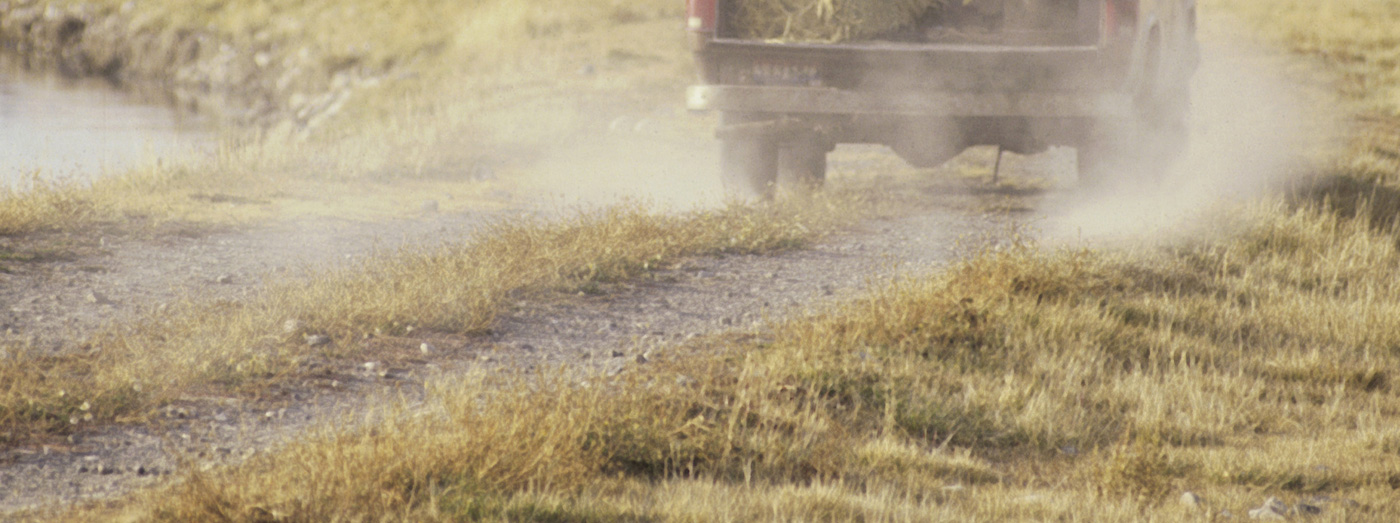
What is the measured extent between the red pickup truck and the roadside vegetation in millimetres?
1528

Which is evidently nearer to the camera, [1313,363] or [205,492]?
[205,492]

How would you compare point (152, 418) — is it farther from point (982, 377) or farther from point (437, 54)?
point (437, 54)

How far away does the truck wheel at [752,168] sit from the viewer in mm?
9539

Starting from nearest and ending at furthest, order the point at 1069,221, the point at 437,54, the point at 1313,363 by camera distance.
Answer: the point at 1313,363
the point at 1069,221
the point at 437,54

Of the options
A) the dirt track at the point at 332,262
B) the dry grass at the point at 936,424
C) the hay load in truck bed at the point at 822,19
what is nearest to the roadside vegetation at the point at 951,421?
the dry grass at the point at 936,424

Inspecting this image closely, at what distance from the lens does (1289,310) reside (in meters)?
6.30

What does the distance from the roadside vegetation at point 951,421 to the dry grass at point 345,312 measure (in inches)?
37.8

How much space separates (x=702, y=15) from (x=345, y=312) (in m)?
3.54

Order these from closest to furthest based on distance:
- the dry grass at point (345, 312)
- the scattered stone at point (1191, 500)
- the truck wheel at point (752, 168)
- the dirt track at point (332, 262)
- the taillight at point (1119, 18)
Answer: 1. the scattered stone at point (1191, 500)
2. the dirt track at point (332, 262)
3. the dry grass at point (345, 312)
4. the taillight at point (1119, 18)
5. the truck wheel at point (752, 168)

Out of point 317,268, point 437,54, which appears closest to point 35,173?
point 317,268

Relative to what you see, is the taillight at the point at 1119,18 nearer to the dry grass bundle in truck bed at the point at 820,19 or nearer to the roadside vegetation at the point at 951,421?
the dry grass bundle in truck bed at the point at 820,19

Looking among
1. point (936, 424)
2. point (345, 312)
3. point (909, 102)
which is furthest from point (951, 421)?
point (909, 102)

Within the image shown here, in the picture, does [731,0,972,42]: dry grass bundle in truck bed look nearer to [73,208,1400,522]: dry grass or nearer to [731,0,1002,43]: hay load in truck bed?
[731,0,1002,43]: hay load in truck bed

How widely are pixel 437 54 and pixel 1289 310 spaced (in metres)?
19.6
